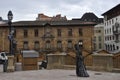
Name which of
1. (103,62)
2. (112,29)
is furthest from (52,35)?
(103,62)

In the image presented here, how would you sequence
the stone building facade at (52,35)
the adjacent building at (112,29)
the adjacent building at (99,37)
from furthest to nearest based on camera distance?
1. the adjacent building at (99,37)
2. the adjacent building at (112,29)
3. the stone building facade at (52,35)

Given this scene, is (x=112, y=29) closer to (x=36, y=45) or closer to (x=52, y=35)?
(x=52, y=35)

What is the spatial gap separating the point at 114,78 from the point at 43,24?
56765 mm

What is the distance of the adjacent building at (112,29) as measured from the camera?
79575mm

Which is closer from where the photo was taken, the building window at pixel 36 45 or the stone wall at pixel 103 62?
the stone wall at pixel 103 62

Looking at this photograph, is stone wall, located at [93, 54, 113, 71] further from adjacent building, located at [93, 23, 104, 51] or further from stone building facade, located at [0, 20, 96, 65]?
adjacent building, located at [93, 23, 104, 51]

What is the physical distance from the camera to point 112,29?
84625mm

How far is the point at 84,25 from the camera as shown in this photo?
73.9 m

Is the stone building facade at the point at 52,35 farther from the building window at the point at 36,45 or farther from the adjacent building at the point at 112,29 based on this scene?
the adjacent building at the point at 112,29

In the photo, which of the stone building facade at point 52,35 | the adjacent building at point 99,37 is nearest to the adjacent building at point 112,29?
the adjacent building at point 99,37

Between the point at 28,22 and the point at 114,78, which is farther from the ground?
the point at 28,22

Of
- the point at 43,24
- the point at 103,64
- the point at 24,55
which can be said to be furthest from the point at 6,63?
the point at 43,24

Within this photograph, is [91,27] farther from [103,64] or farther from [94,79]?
[94,79]

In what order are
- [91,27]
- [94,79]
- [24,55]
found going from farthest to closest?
1. [91,27]
2. [24,55]
3. [94,79]
